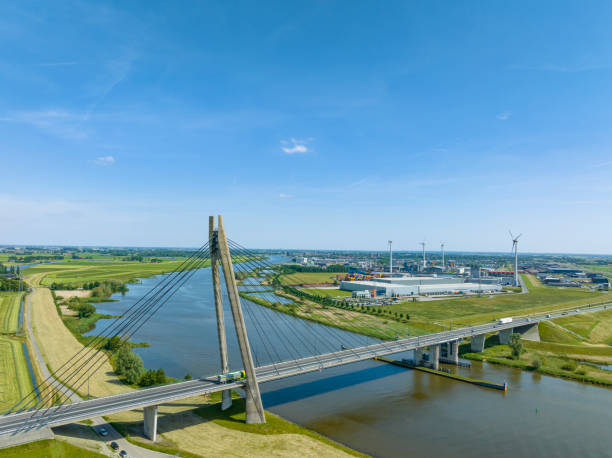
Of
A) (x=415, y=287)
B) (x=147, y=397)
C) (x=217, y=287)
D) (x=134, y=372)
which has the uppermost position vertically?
(x=217, y=287)

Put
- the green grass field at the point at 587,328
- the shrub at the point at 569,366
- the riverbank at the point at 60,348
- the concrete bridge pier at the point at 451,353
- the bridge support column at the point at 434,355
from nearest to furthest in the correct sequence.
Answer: the riverbank at the point at 60,348 < the shrub at the point at 569,366 < the bridge support column at the point at 434,355 < the concrete bridge pier at the point at 451,353 < the green grass field at the point at 587,328

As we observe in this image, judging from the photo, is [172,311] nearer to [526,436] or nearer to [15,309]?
[15,309]

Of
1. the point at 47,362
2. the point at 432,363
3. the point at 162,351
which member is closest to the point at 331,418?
the point at 432,363

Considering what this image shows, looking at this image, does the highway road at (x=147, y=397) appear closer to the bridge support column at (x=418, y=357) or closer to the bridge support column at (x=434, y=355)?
the bridge support column at (x=418, y=357)

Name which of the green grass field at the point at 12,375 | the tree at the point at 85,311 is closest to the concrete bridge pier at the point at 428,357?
the green grass field at the point at 12,375

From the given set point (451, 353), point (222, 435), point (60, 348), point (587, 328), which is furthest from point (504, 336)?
point (60, 348)

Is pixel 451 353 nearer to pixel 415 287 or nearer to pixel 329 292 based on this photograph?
pixel 329 292

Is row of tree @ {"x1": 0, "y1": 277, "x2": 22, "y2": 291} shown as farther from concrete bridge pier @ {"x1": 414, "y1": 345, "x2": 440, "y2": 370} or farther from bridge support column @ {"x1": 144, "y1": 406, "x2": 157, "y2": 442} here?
concrete bridge pier @ {"x1": 414, "y1": 345, "x2": 440, "y2": 370}
